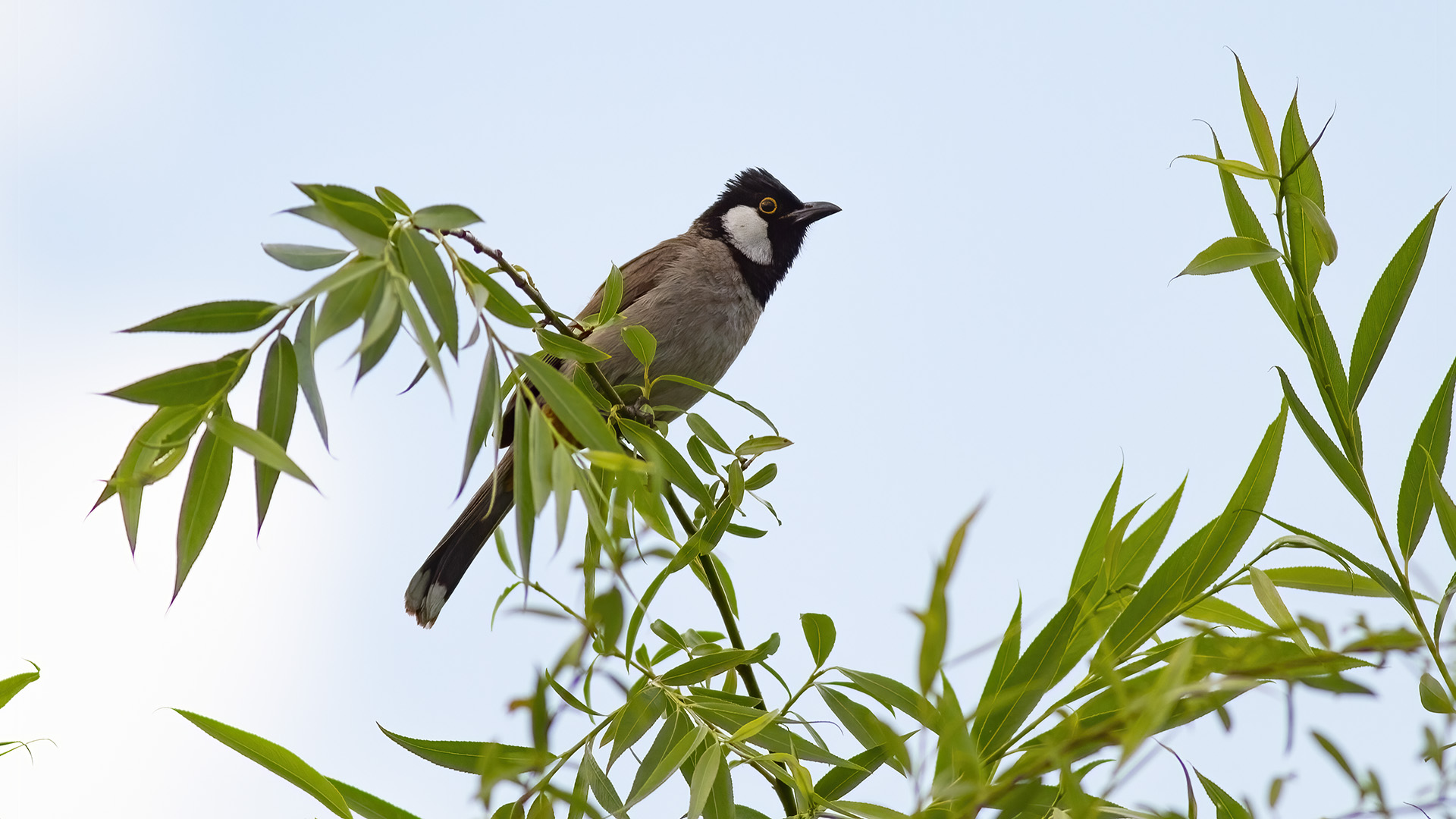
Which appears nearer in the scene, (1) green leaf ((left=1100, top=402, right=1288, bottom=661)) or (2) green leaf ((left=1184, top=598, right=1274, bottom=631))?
(1) green leaf ((left=1100, top=402, right=1288, bottom=661))

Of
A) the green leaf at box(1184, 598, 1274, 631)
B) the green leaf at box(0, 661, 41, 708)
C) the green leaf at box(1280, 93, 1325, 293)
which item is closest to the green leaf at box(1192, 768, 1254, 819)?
the green leaf at box(1184, 598, 1274, 631)

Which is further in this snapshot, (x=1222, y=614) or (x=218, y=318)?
(x=1222, y=614)

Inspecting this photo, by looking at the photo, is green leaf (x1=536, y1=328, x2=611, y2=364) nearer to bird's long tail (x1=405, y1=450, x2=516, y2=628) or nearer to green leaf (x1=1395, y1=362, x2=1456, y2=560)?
green leaf (x1=1395, y1=362, x2=1456, y2=560)

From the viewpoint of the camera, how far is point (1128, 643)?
1473 mm

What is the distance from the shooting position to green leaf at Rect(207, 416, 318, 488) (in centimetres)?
117

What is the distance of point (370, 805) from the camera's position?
159cm

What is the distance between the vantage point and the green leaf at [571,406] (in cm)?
119

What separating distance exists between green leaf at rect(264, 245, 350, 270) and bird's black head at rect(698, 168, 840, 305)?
3.67 meters

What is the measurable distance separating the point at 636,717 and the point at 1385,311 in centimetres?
111

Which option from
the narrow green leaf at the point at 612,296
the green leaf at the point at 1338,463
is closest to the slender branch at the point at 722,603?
the narrow green leaf at the point at 612,296

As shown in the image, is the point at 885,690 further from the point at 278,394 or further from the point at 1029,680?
the point at 278,394

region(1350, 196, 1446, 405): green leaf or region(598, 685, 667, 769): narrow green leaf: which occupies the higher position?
region(1350, 196, 1446, 405): green leaf

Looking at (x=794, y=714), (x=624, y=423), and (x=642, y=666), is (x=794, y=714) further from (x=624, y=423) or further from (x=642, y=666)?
(x=624, y=423)

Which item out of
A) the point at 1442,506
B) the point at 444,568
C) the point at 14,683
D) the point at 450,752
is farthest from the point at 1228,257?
the point at 444,568
